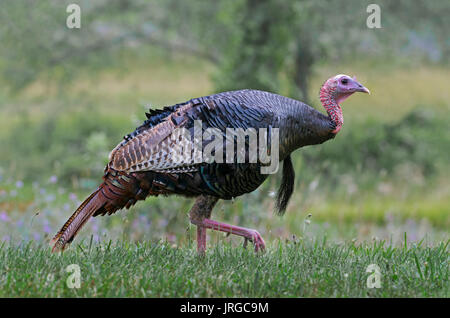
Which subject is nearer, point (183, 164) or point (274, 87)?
point (183, 164)

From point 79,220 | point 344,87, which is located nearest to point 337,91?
point 344,87

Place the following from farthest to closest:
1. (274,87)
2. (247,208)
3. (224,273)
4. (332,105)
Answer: (274,87) → (247,208) → (332,105) → (224,273)

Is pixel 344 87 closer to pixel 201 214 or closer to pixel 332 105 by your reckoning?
pixel 332 105

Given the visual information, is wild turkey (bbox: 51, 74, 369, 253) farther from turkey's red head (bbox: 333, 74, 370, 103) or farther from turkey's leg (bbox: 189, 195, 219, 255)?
A: turkey's red head (bbox: 333, 74, 370, 103)

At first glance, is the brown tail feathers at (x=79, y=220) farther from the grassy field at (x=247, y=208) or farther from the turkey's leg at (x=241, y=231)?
the turkey's leg at (x=241, y=231)

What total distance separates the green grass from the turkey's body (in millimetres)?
374

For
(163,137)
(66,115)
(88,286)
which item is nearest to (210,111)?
(163,137)

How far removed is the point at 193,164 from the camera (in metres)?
4.45

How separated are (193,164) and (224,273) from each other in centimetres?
80

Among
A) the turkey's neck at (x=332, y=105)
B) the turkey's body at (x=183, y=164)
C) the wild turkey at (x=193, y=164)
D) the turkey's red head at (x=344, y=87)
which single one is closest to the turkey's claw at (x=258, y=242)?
the wild turkey at (x=193, y=164)

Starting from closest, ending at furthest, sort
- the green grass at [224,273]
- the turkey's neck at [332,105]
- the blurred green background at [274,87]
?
→ 1. the green grass at [224,273]
2. the turkey's neck at [332,105]
3. the blurred green background at [274,87]

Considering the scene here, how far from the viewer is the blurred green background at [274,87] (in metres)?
9.70

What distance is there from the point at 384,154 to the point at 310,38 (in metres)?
2.64

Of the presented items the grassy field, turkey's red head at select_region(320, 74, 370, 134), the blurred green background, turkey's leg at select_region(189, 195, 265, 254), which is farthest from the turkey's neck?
the blurred green background
